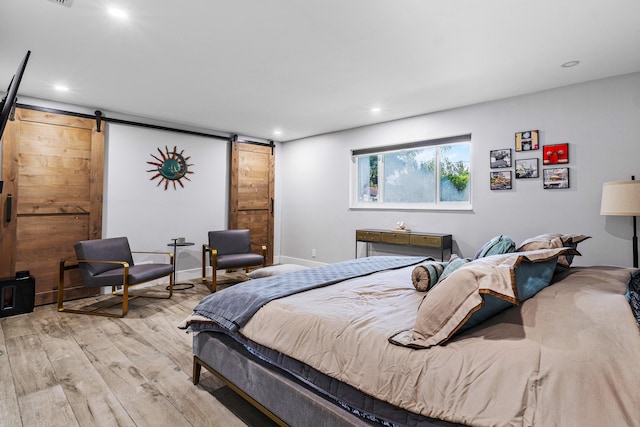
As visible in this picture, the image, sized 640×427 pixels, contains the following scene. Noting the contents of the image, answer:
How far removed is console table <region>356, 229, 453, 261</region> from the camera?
425cm

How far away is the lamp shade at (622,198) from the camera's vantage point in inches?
111

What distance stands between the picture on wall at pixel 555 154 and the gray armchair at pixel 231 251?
151 inches

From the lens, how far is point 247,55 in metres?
2.94

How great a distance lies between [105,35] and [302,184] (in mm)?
4116

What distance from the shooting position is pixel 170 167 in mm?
5223

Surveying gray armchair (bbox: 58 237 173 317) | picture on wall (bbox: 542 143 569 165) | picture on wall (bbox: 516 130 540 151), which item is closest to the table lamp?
picture on wall (bbox: 542 143 569 165)

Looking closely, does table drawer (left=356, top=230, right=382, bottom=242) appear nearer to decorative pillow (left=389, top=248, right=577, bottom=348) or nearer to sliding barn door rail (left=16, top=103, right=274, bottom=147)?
sliding barn door rail (left=16, top=103, right=274, bottom=147)

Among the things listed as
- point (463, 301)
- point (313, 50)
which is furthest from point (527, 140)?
point (463, 301)

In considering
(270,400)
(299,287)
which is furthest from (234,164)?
(270,400)

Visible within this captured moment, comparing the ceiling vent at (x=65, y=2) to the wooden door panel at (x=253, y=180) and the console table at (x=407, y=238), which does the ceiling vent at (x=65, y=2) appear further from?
the console table at (x=407, y=238)

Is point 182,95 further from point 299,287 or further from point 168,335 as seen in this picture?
point 299,287

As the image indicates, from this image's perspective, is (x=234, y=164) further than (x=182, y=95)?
Yes

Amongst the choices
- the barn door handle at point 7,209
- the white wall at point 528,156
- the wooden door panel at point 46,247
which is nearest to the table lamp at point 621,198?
the white wall at point 528,156

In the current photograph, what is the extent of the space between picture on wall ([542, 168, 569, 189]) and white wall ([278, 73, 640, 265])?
0.20 ft
